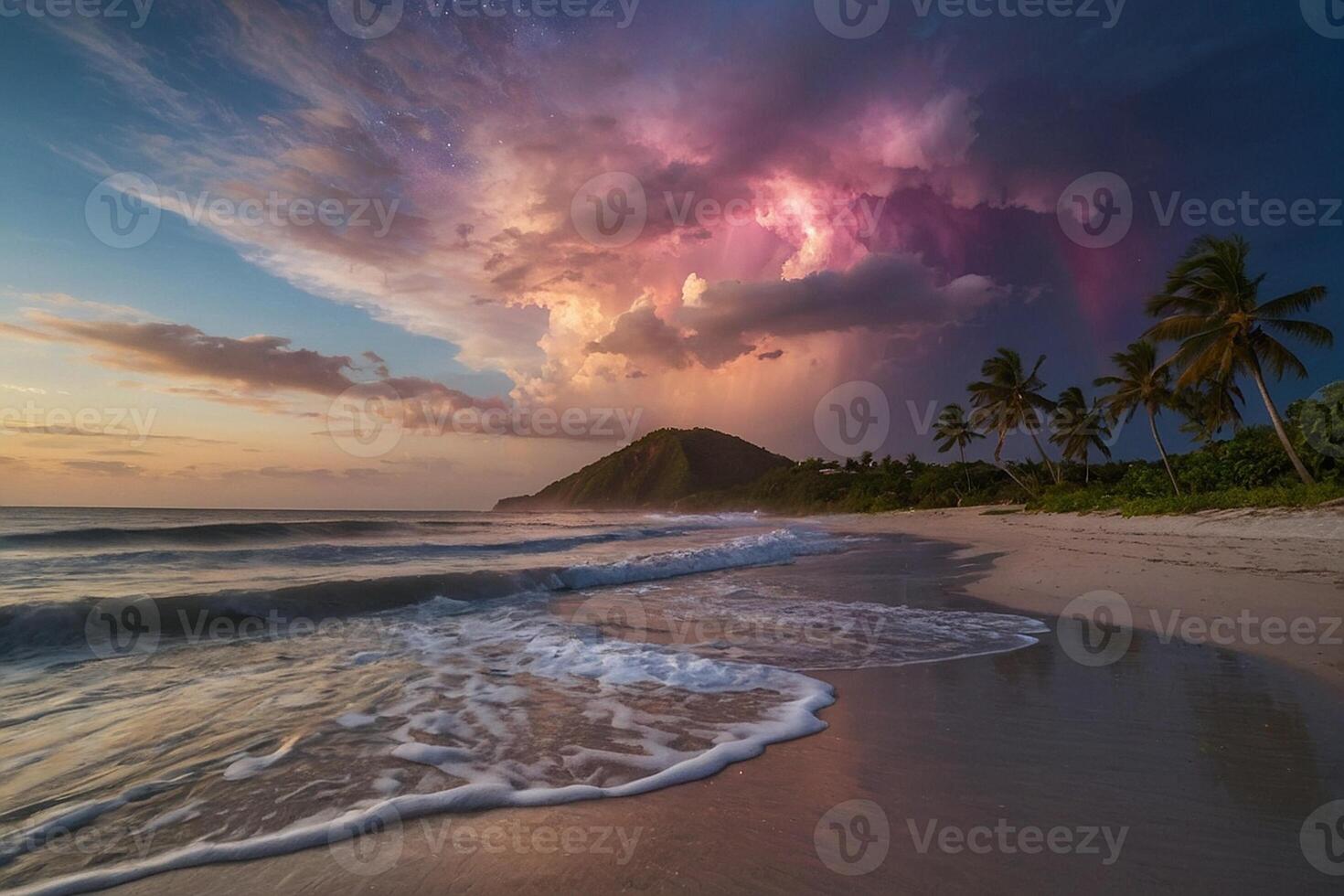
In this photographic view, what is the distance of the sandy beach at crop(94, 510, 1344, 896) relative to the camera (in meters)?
2.39

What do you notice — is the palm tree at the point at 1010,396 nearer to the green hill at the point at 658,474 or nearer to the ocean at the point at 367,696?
the ocean at the point at 367,696

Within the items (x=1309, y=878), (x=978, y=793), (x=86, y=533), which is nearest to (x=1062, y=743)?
(x=978, y=793)

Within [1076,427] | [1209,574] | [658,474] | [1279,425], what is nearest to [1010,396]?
[1076,427]

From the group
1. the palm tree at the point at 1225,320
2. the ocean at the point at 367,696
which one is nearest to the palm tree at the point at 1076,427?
the palm tree at the point at 1225,320

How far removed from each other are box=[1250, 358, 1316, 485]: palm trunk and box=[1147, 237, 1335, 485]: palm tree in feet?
0.11

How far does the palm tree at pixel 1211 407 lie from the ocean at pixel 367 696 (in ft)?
94.0

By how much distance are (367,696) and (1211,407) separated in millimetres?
39380

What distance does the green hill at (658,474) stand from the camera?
132500mm

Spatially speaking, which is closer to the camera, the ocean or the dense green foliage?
the ocean

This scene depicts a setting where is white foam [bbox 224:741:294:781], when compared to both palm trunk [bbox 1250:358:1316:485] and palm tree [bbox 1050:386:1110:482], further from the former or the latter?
palm tree [bbox 1050:386:1110:482]

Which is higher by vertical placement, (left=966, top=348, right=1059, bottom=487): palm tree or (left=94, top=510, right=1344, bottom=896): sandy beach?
(left=966, top=348, right=1059, bottom=487): palm tree

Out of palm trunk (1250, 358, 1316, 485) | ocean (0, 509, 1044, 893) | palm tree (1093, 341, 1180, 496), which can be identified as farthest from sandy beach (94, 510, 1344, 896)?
palm tree (1093, 341, 1180, 496)

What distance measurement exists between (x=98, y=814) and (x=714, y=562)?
1401 cm

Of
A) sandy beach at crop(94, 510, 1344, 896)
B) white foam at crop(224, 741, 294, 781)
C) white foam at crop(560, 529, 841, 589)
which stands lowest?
white foam at crop(560, 529, 841, 589)
